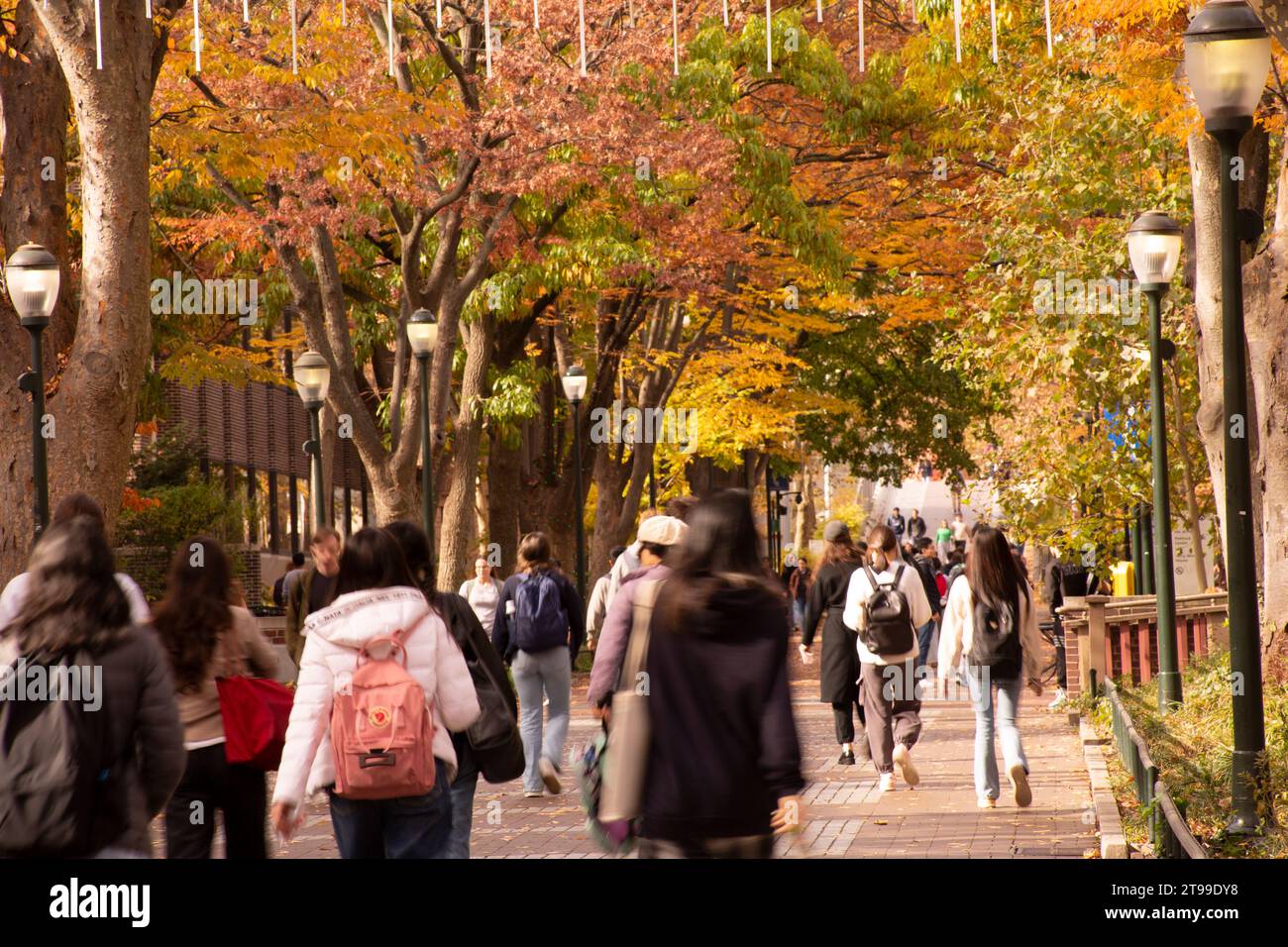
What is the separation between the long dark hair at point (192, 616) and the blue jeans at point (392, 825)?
1.12 m

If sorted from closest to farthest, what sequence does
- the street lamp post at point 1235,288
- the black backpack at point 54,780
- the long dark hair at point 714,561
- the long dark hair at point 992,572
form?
the black backpack at point 54,780, the long dark hair at point 714,561, the street lamp post at point 1235,288, the long dark hair at point 992,572

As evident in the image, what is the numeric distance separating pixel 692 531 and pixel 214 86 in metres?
14.9

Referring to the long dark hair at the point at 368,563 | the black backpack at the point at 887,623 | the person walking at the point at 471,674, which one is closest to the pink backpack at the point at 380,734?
the long dark hair at the point at 368,563

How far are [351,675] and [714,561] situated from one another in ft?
5.13

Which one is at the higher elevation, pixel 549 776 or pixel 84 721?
pixel 84 721

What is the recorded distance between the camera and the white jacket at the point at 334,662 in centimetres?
632

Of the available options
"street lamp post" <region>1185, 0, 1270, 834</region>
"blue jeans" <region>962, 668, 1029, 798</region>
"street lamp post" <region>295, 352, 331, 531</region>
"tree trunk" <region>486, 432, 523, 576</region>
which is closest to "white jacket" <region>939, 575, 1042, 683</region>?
"blue jeans" <region>962, 668, 1029, 798</region>

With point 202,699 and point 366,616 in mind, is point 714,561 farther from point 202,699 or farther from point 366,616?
point 202,699

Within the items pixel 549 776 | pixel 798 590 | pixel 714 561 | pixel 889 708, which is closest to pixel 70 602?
pixel 714 561

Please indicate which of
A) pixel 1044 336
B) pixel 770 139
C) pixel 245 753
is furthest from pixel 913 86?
pixel 245 753

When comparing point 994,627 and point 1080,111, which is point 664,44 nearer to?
point 1080,111

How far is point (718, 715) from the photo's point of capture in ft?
17.6

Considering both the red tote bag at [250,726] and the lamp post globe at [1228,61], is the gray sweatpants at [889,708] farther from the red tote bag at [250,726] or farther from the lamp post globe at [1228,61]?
the red tote bag at [250,726]

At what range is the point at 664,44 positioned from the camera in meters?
22.7
